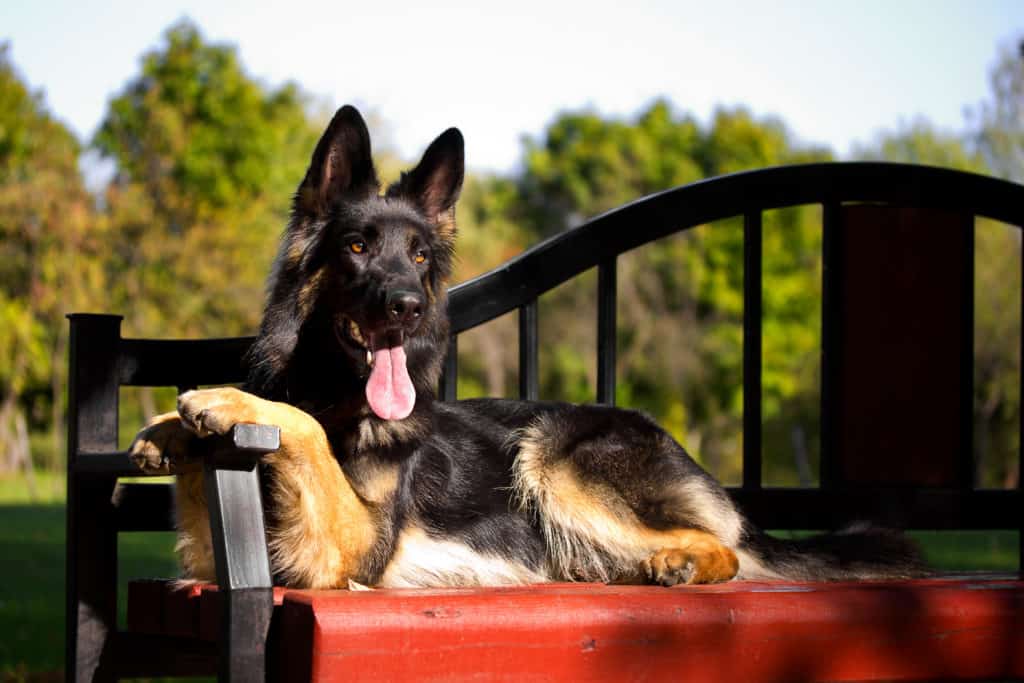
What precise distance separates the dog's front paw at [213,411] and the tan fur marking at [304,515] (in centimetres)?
3

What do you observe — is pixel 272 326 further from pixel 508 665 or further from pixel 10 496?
pixel 10 496

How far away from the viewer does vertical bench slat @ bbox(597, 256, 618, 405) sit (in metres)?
4.38

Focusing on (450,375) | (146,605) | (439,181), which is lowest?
(146,605)

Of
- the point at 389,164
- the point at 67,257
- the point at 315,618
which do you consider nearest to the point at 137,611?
the point at 315,618

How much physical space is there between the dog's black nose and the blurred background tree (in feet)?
58.4

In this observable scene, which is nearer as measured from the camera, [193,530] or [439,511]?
[193,530]

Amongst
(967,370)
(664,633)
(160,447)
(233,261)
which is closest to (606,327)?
(967,370)

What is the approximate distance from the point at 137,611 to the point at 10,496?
20.1 meters

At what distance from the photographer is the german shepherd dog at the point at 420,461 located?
10.6 feet

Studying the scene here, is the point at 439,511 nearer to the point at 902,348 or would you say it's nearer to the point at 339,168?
the point at 339,168

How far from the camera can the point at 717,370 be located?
158ft

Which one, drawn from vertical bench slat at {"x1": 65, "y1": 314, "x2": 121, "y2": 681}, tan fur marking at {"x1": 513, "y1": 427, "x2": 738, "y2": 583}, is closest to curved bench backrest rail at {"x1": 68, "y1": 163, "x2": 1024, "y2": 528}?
vertical bench slat at {"x1": 65, "y1": 314, "x2": 121, "y2": 681}

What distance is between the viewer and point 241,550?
2574 mm

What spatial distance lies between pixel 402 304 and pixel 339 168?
64 centimetres
